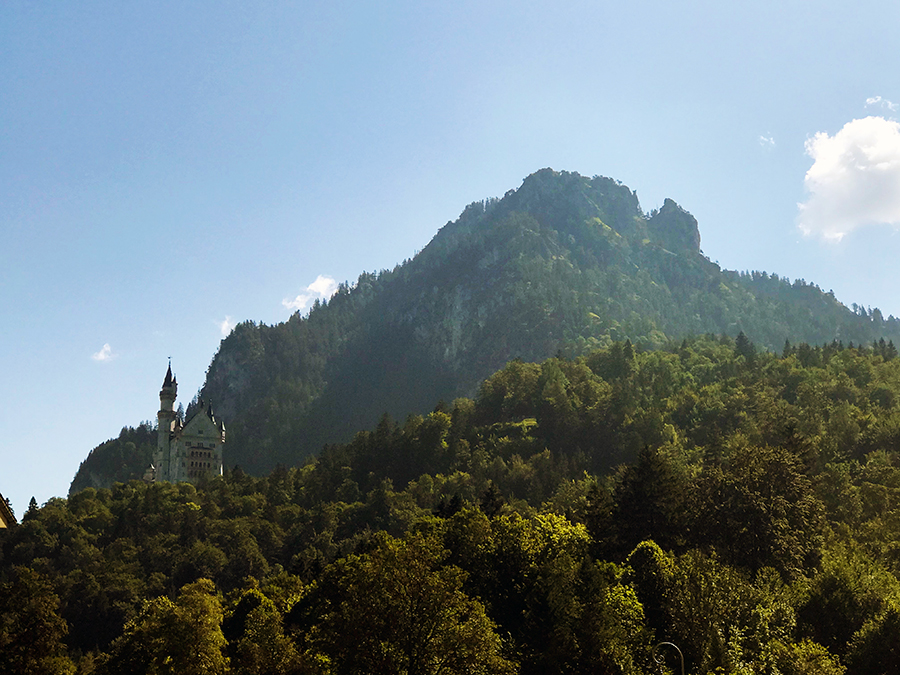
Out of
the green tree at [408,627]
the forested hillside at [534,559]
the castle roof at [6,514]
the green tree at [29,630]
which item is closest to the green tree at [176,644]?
the forested hillside at [534,559]

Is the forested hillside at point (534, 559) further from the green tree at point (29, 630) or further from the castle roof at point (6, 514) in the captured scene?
the castle roof at point (6, 514)

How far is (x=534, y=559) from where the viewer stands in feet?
227

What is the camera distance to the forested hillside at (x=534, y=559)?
172 feet

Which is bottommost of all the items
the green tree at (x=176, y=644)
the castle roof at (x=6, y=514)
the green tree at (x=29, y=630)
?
the green tree at (x=176, y=644)

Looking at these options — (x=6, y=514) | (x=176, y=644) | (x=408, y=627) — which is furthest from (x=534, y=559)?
(x=6, y=514)

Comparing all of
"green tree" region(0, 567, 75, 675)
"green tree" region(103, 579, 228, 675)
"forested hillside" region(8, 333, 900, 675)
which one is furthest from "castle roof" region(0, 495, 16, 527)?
"green tree" region(103, 579, 228, 675)

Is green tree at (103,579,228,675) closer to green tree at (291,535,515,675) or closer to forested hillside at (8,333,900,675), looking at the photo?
forested hillside at (8,333,900,675)

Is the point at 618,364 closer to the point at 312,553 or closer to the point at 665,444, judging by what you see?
the point at 665,444

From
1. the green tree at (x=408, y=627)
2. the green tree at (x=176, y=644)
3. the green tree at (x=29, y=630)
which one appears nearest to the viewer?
the green tree at (x=408, y=627)

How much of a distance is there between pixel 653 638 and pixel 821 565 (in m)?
21.2

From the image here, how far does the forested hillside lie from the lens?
2060 inches

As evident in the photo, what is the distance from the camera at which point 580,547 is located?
242 feet

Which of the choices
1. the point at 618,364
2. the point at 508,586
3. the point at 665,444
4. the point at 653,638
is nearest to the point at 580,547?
the point at 508,586

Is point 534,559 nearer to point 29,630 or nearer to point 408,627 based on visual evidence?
point 408,627
